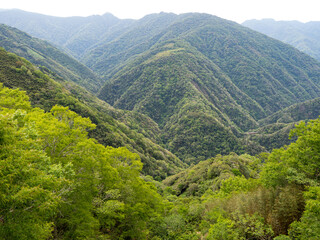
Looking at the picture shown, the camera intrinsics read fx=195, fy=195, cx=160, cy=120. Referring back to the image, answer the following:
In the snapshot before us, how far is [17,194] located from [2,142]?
325 cm

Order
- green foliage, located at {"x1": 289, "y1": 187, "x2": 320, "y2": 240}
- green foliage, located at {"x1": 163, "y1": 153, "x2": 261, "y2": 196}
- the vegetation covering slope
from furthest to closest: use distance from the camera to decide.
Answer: green foliage, located at {"x1": 163, "y1": 153, "x2": 261, "y2": 196}, green foliage, located at {"x1": 289, "y1": 187, "x2": 320, "y2": 240}, the vegetation covering slope

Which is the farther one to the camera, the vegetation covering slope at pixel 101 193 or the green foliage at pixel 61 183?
the vegetation covering slope at pixel 101 193

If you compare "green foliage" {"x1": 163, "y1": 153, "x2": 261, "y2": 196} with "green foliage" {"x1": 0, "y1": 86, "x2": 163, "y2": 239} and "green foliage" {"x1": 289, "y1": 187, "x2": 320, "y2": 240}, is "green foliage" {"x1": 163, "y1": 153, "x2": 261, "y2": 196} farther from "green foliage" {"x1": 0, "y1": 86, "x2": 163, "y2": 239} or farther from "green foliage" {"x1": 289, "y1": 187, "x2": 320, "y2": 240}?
"green foliage" {"x1": 289, "y1": 187, "x2": 320, "y2": 240}

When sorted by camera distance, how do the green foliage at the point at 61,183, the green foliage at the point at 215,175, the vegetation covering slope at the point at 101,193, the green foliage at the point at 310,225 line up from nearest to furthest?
the green foliage at the point at 61,183 < the vegetation covering slope at the point at 101,193 < the green foliage at the point at 310,225 < the green foliage at the point at 215,175

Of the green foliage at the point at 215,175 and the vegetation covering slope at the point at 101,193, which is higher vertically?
the vegetation covering slope at the point at 101,193

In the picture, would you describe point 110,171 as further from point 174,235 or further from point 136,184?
point 174,235

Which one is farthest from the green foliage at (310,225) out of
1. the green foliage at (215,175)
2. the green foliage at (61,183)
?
the green foliage at (215,175)

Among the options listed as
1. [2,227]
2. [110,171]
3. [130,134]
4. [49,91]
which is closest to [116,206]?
[110,171]

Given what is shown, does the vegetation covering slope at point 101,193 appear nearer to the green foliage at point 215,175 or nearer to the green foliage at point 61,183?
the green foliage at point 61,183

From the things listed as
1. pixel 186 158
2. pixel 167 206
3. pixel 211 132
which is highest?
pixel 167 206

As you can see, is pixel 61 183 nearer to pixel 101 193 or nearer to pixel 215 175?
pixel 101 193

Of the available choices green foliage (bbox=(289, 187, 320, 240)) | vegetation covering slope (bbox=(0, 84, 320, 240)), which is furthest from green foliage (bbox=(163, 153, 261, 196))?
green foliage (bbox=(289, 187, 320, 240))

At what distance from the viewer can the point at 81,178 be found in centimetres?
2131

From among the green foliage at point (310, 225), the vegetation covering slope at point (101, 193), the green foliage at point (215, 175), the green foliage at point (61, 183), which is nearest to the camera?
the green foliage at point (61, 183)
